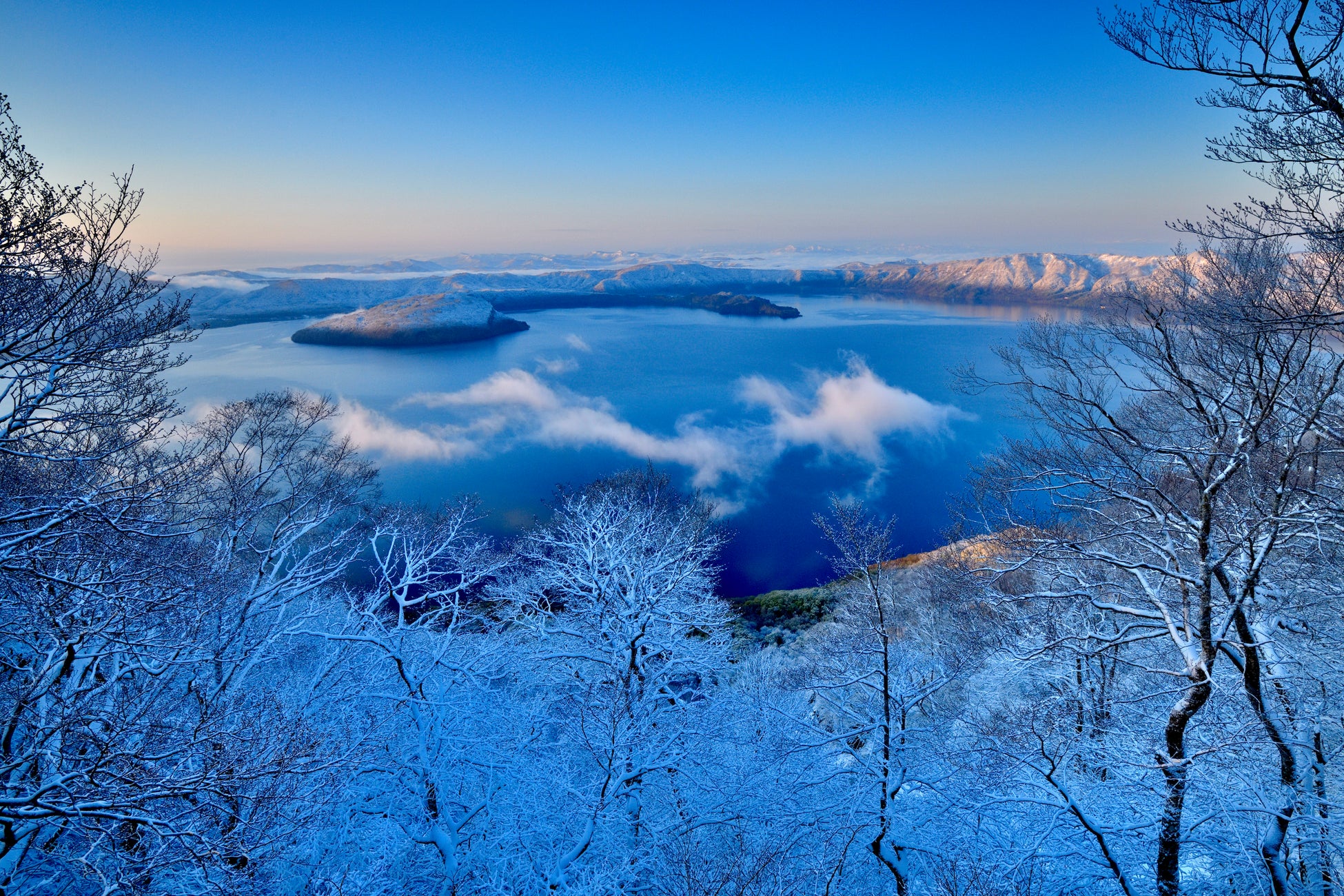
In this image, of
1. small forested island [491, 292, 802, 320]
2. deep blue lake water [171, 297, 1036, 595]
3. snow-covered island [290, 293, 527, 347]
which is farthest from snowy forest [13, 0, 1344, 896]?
small forested island [491, 292, 802, 320]

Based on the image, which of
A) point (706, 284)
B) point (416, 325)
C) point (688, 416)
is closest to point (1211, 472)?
point (688, 416)

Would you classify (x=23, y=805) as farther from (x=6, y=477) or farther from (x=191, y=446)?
(x=191, y=446)

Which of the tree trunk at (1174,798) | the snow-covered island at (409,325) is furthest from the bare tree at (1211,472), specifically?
the snow-covered island at (409,325)

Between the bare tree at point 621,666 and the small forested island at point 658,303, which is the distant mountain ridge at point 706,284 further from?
the bare tree at point 621,666

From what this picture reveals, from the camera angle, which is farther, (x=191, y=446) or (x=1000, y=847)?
(x=191, y=446)

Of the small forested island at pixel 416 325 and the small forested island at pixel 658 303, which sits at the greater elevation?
the small forested island at pixel 658 303

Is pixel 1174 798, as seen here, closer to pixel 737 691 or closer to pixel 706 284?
pixel 737 691

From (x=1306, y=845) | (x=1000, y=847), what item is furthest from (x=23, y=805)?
(x=1306, y=845)
